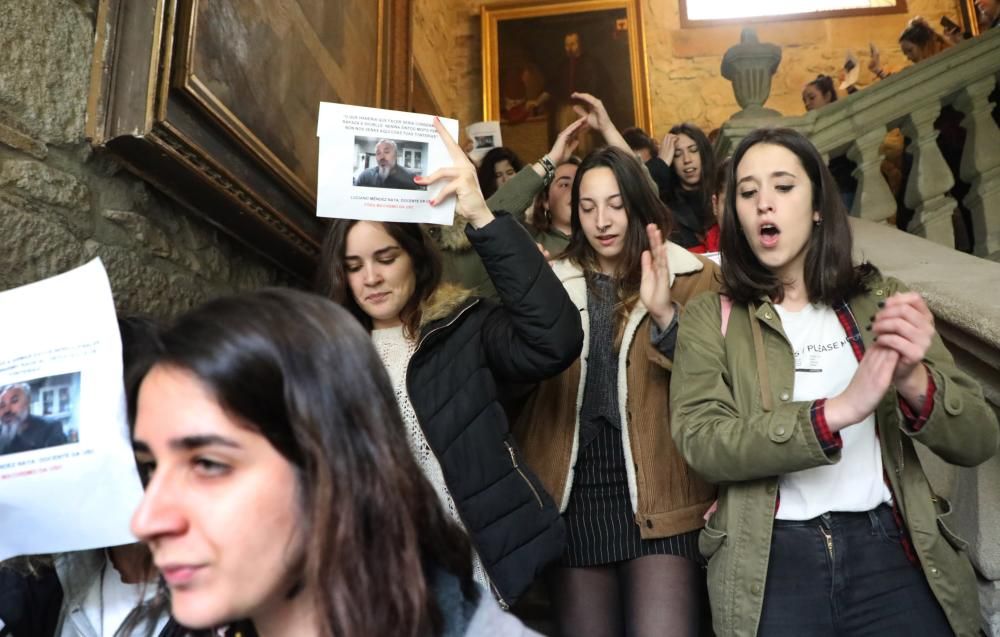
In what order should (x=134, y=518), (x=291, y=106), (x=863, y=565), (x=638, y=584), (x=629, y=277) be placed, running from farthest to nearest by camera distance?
(x=291, y=106)
(x=629, y=277)
(x=638, y=584)
(x=863, y=565)
(x=134, y=518)

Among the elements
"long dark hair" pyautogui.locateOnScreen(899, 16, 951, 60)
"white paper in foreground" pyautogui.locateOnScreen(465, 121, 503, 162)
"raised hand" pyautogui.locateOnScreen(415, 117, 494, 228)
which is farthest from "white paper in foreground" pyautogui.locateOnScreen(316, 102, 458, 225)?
"long dark hair" pyautogui.locateOnScreen(899, 16, 951, 60)

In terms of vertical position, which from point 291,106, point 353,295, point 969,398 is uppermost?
point 291,106

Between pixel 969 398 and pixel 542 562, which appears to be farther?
pixel 542 562

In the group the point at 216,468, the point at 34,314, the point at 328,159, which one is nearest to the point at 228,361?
the point at 216,468

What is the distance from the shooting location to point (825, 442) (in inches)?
57.1

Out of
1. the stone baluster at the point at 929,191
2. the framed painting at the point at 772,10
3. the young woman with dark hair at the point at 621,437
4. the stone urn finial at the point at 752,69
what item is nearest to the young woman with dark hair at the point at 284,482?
the young woman with dark hair at the point at 621,437

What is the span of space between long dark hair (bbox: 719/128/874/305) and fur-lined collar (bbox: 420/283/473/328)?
2.30 feet

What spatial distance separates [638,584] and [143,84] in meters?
1.78

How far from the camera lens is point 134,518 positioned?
933 mm

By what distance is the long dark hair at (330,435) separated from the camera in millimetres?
967

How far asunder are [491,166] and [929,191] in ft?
6.80

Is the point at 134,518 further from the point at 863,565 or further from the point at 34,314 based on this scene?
the point at 863,565

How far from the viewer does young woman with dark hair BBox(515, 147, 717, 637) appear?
191 centimetres

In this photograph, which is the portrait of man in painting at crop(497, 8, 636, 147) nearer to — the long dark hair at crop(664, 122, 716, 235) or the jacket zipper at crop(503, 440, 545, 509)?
the long dark hair at crop(664, 122, 716, 235)
